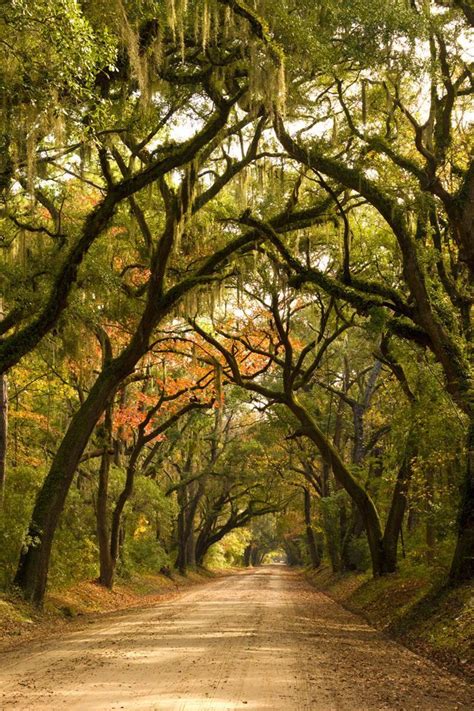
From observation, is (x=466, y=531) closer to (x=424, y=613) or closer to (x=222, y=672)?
(x=424, y=613)

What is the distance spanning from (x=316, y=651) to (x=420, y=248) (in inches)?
276

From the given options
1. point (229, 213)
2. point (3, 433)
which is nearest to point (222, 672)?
point (3, 433)

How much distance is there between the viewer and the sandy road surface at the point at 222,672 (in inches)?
220

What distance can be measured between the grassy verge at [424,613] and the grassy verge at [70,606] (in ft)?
18.9

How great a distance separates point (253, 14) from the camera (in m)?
9.30

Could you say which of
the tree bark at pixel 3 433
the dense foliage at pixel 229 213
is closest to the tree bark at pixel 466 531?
the dense foliage at pixel 229 213

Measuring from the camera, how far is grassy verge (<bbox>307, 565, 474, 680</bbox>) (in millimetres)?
8188

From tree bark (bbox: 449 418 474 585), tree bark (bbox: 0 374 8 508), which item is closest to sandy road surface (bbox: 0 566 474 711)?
tree bark (bbox: 449 418 474 585)

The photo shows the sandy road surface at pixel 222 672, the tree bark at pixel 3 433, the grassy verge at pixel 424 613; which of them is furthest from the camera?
the tree bark at pixel 3 433

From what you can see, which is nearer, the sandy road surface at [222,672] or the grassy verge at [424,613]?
the sandy road surface at [222,672]

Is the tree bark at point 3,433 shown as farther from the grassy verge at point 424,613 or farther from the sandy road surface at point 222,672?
the grassy verge at point 424,613

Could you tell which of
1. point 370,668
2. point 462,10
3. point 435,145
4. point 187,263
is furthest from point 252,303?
point 370,668

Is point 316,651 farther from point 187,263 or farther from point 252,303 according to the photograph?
point 252,303

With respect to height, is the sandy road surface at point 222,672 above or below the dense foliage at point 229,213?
below
